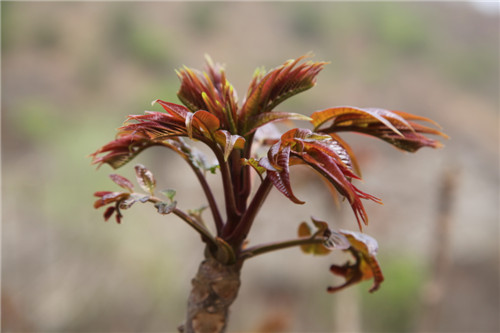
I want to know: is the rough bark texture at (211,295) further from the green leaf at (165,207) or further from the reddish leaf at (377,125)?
the reddish leaf at (377,125)

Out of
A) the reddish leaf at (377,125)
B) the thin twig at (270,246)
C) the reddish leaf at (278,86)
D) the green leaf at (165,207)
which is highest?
the reddish leaf at (278,86)

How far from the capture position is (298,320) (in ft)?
16.1

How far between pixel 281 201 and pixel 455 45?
996 centimetres

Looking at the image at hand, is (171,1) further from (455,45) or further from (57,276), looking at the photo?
(57,276)

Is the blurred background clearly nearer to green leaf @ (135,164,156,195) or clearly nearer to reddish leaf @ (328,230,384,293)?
reddish leaf @ (328,230,384,293)

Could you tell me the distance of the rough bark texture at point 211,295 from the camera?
575 millimetres

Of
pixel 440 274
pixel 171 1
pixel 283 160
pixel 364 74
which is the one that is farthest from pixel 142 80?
pixel 283 160

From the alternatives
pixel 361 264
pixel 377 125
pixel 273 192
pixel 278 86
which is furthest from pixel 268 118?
pixel 273 192

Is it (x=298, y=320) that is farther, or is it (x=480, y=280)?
(x=298, y=320)

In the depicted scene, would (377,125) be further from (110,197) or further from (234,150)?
(110,197)

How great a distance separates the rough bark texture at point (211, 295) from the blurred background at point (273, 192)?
3.38ft

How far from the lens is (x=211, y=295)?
0.58 meters

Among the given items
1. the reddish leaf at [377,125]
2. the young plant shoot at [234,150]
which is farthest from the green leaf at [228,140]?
the reddish leaf at [377,125]

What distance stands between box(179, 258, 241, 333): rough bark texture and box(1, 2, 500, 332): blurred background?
1029 millimetres
